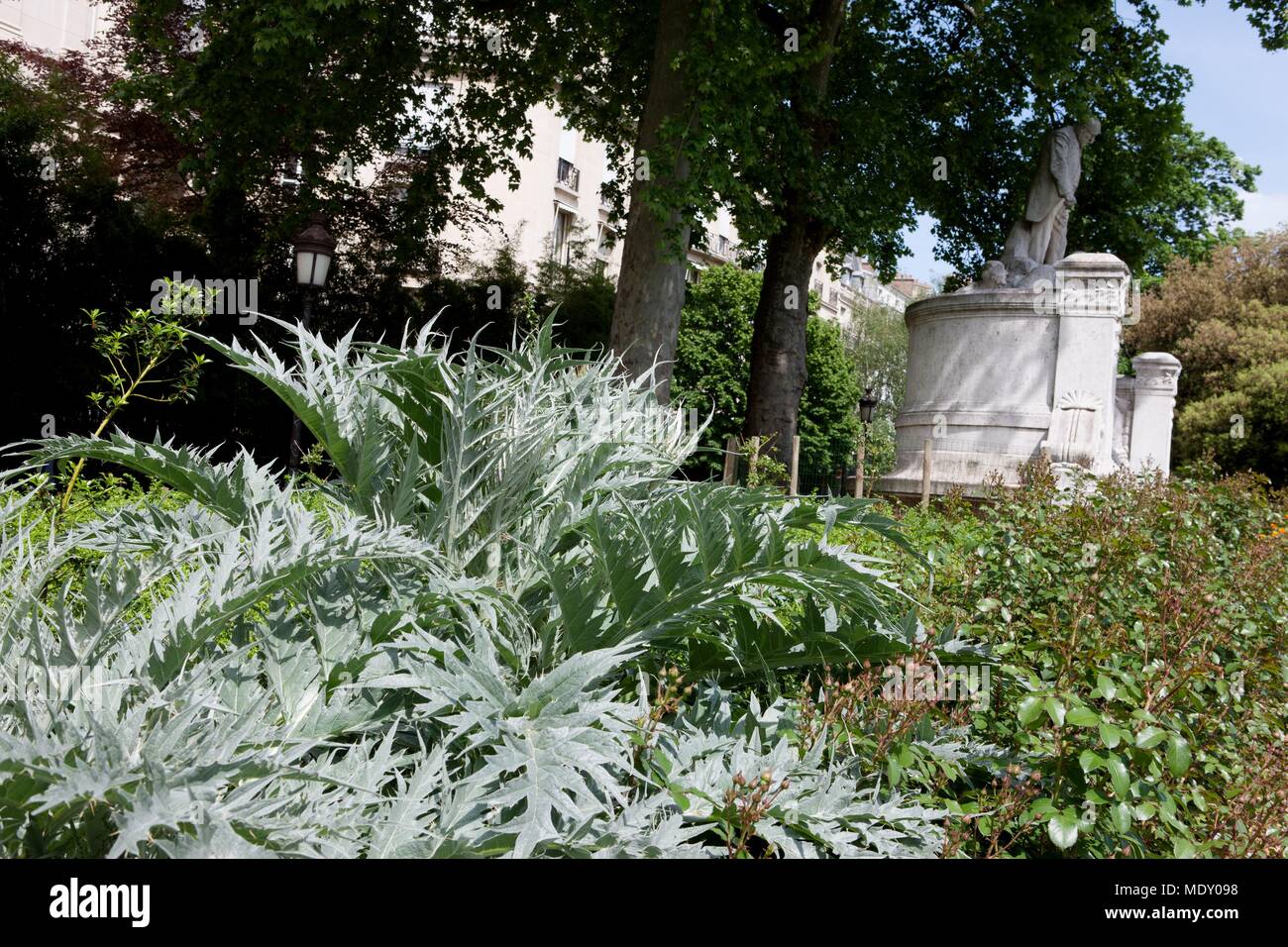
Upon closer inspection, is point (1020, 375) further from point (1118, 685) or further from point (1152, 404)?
point (1118, 685)

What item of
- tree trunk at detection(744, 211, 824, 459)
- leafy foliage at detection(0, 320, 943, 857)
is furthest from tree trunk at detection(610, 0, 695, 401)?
leafy foliage at detection(0, 320, 943, 857)

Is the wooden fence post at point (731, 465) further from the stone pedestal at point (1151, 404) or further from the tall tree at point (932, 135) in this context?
the stone pedestal at point (1151, 404)

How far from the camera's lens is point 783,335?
598 inches

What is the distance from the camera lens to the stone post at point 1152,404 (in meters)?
16.8

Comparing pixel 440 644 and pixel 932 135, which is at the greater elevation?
pixel 932 135

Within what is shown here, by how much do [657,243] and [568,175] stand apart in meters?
22.4

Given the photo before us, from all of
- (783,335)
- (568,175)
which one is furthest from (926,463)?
(568,175)

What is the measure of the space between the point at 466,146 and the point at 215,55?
153 inches

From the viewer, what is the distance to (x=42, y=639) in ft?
5.53

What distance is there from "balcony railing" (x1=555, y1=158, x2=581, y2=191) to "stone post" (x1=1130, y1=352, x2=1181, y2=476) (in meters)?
19.9

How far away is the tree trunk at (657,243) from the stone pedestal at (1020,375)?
3.75 m

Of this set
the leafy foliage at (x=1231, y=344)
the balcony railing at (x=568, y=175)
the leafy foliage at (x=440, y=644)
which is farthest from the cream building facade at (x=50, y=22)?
the leafy foliage at (x=1231, y=344)
